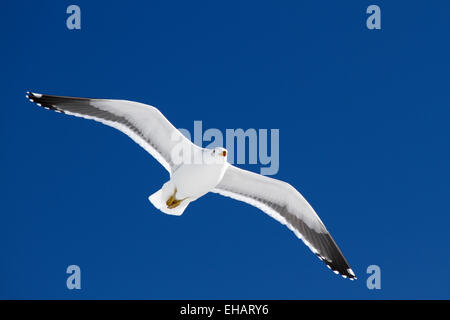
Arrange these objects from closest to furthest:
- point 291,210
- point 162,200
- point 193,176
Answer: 1. point 193,176
2. point 162,200
3. point 291,210

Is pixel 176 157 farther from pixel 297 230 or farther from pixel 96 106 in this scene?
pixel 297 230

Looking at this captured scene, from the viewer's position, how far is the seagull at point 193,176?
27.5 feet

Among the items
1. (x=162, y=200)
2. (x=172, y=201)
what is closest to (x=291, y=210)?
(x=172, y=201)

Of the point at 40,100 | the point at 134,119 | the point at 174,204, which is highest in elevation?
the point at 40,100

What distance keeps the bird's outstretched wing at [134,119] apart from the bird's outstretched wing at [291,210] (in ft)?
2.38

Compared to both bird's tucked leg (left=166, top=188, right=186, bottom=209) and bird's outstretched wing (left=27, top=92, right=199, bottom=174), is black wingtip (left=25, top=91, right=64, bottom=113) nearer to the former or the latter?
bird's outstretched wing (left=27, top=92, right=199, bottom=174)

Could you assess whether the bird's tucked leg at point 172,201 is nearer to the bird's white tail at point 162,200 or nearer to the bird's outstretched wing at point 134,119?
the bird's white tail at point 162,200

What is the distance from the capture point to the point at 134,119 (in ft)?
28.0

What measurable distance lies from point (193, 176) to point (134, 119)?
89cm

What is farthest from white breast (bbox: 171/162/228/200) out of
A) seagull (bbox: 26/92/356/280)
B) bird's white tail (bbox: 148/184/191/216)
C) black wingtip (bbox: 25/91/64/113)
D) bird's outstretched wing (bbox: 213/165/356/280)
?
black wingtip (bbox: 25/91/64/113)

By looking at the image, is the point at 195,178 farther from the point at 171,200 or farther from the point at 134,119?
the point at 134,119

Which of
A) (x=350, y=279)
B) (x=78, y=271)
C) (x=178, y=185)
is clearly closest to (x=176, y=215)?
(x=178, y=185)

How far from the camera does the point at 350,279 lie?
29.7ft

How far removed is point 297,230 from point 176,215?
4.65 feet
